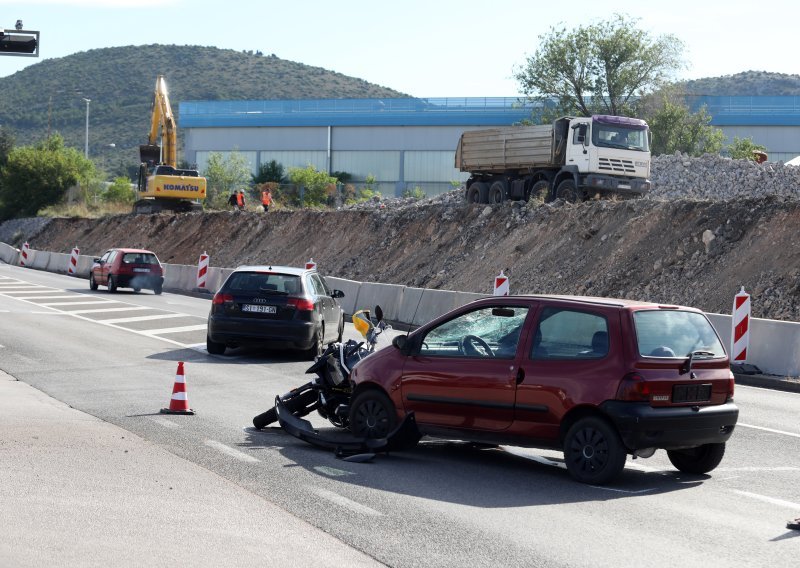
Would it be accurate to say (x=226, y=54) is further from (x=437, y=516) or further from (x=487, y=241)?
(x=437, y=516)

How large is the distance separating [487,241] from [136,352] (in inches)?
802

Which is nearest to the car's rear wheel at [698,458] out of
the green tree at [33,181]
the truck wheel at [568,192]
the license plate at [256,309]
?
the license plate at [256,309]

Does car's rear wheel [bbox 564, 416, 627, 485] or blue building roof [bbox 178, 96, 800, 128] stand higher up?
blue building roof [bbox 178, 96, 800, 128]

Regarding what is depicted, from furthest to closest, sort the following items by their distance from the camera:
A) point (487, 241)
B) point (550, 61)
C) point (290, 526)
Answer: point (550, 61) < point (487, 241) < point (290, 526)

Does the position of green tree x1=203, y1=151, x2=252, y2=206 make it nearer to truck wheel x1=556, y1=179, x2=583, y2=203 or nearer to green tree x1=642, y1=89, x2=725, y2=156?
green tree x1=642, y1=89, x2=725, y2=156

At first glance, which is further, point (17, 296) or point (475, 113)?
point (475, 113)

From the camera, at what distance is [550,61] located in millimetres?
66812

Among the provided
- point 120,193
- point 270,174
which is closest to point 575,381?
point 270,174

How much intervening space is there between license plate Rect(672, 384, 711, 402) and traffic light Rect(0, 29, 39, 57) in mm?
19724

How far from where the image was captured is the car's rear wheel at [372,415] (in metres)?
9.93

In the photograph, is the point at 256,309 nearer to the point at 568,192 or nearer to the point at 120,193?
the point at 568,192

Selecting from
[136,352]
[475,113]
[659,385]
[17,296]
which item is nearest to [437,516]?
[659,385]

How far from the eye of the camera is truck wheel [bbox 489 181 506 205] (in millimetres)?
39375

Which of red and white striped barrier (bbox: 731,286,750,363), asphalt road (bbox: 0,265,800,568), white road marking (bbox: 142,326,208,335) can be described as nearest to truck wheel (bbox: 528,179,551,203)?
white road marking (bbox: 142,326,208,335)
